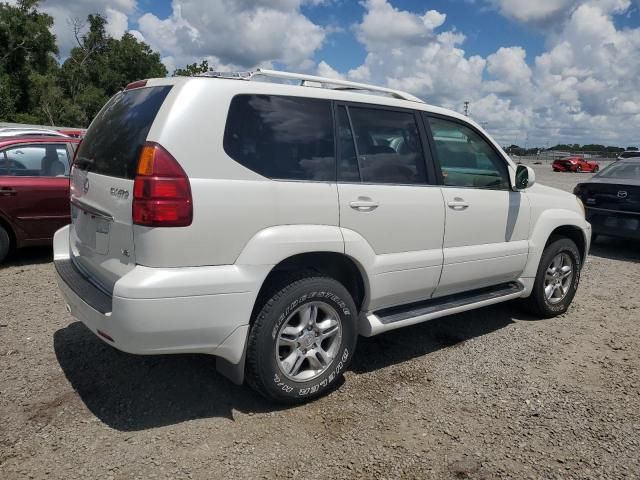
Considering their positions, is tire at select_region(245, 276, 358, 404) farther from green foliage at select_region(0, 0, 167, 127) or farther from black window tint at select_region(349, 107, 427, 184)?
green foliage at select_region(0, 0, 167, 127)

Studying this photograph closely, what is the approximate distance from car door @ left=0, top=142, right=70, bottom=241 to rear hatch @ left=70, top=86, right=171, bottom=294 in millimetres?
3375

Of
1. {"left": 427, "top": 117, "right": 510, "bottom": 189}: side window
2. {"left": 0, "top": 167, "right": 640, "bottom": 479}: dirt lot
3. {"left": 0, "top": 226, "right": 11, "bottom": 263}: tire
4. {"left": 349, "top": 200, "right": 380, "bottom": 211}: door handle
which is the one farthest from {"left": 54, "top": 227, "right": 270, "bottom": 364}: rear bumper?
{"left": 0, "top": 226, "right": 11, "bottom": 263}: tire

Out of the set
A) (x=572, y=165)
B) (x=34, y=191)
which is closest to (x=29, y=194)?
(x=34, y=191)

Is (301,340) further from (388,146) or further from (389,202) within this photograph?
(388,146)

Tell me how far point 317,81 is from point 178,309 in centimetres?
178

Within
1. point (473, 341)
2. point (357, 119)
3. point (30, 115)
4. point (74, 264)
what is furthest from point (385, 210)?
point (30, 115)

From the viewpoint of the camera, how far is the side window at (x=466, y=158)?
4070mm

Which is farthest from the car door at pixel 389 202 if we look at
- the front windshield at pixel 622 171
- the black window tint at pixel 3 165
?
the front windshield at pixel 622 171

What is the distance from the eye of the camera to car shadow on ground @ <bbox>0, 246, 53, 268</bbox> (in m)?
6.73

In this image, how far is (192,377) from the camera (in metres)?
3.68

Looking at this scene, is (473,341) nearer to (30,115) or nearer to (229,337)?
(229,337)

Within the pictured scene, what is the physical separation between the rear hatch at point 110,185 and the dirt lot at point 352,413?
0.82 m

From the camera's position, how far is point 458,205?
3994 mm

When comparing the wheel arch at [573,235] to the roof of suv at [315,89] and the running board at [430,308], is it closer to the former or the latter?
the running board at [430,308]
